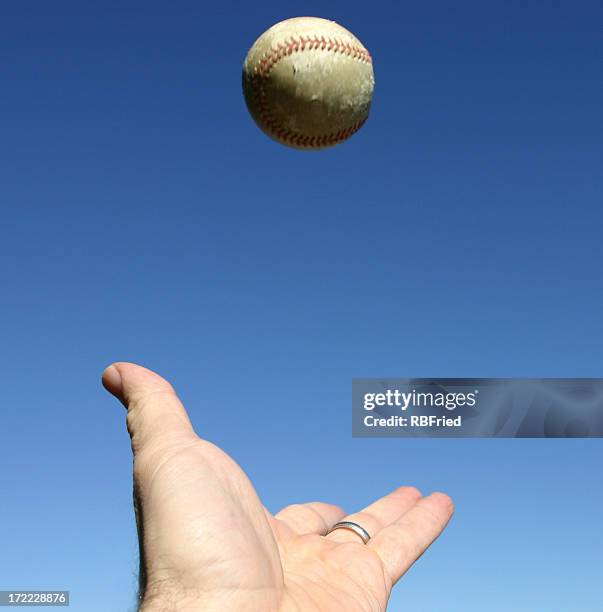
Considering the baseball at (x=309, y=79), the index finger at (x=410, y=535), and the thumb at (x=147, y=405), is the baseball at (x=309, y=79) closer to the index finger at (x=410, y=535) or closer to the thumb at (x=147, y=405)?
the thumb at (x=147, y=405)

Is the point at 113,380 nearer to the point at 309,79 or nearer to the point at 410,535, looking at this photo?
the point at 410,535

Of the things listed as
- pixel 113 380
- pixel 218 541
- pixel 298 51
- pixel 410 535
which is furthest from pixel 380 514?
pixel 298 51

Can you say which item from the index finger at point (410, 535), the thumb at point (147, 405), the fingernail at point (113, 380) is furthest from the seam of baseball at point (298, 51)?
the index finger at point (410, 535)

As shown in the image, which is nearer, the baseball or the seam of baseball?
the baseball

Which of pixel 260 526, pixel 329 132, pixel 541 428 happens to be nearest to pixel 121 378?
pixel 260 526

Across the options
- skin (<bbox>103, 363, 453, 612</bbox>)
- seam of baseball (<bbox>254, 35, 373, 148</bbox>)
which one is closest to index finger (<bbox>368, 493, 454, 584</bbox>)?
skin (<bbox>103, 363, 453, 612</bbox>)

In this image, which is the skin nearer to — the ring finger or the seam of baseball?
the ring finger
